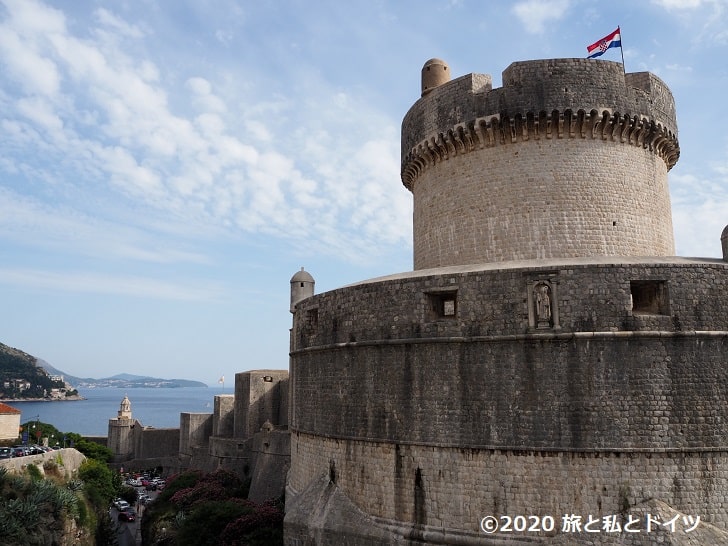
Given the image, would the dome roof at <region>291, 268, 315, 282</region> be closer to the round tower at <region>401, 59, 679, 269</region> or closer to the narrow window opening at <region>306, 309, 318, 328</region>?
the narrow window opening at <region>306, 309, 318, 328</region>

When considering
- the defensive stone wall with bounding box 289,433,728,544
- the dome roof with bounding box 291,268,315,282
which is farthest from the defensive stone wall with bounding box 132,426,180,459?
the defensive stone wall with bounding box 289,433,728,544

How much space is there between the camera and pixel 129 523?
26.7 meters

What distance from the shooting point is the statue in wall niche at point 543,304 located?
8.71 metres

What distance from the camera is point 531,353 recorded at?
28.4ft

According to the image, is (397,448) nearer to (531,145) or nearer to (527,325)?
(527,325)

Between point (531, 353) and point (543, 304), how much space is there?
79 cm

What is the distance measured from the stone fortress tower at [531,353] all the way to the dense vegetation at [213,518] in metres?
2.92

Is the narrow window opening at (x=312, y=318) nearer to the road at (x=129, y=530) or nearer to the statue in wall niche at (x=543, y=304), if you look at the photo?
the statue in wall niche at (x=543, y=304)

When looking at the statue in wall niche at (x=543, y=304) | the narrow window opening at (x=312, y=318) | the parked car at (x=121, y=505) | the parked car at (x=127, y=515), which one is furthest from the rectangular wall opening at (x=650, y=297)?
the parked car at (x=121, y=505)

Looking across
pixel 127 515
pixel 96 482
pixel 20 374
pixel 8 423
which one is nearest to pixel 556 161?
pixel 96 482

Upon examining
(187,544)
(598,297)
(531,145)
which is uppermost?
(531,145)

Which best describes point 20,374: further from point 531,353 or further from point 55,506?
point 531,353

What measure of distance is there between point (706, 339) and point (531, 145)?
17.1 ft

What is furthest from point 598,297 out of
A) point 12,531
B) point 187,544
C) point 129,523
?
point 129,523
